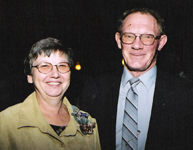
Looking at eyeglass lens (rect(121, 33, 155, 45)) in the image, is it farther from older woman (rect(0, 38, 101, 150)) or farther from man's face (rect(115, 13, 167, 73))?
older woman (rect(0, 38, 101, 150))

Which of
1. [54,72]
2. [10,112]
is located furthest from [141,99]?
[10,112]

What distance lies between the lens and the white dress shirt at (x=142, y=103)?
186 cm

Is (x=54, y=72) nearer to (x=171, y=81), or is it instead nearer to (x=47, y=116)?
(x=47, y=116)

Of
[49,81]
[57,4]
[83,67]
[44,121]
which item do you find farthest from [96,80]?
[83,67]

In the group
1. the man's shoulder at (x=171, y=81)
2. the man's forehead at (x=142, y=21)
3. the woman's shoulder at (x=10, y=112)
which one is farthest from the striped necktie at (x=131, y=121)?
the woman's shoulder at (x=10, y=112)

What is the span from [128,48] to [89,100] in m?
0.84

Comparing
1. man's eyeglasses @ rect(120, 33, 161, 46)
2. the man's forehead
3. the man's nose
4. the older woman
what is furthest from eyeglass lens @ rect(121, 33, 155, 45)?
the man's nose

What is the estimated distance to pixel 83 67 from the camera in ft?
24.3

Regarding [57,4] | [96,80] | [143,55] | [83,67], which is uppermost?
[57,4]

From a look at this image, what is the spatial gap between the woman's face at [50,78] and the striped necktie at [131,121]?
2.57ft

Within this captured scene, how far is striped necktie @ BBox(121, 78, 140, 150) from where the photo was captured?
1.85 metres

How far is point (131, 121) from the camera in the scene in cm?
189

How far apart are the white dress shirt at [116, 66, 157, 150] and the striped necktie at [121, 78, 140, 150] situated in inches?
1.6

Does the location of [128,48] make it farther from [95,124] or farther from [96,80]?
[95,124]
